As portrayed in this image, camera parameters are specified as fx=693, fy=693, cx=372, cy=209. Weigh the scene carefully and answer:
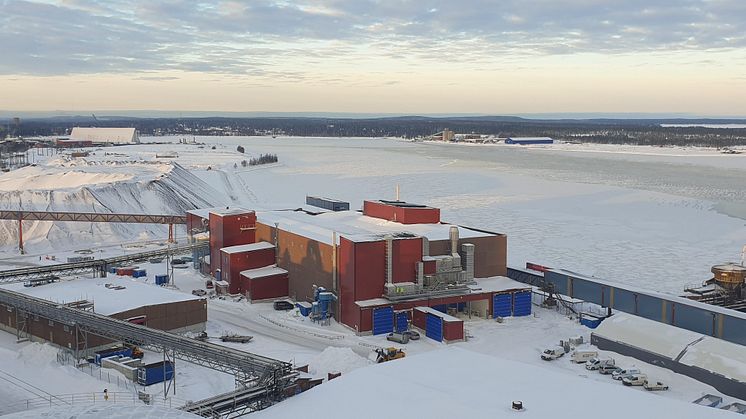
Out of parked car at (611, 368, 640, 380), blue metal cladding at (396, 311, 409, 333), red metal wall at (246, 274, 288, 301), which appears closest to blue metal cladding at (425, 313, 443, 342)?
blue metal cladding at (396, 311, 409, 333)

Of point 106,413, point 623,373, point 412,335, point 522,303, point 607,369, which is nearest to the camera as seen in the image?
point 106,413

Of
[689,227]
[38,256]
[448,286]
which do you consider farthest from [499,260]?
[38,256]

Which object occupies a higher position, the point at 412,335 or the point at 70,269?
the point at 70,269

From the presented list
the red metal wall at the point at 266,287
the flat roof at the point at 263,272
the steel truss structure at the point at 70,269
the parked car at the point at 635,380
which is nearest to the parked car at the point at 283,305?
the red metal wall at the point at 266,287

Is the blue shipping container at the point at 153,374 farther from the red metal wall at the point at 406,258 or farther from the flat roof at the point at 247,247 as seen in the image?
the flat roof at the point at 247,247

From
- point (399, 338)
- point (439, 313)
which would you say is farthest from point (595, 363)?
point (399, 338)

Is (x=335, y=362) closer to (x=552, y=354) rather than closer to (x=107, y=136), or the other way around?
(x=552, y=354)

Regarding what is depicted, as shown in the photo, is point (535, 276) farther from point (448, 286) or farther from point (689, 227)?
point (689, 227)
